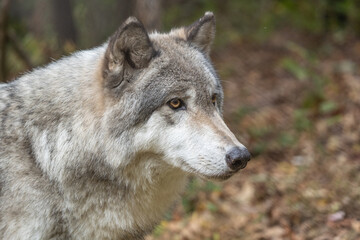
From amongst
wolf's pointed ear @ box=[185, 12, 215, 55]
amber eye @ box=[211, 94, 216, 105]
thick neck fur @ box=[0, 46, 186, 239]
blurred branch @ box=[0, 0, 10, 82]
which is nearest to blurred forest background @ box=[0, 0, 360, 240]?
blurred branch @ box=[0, 0, 10, 82]

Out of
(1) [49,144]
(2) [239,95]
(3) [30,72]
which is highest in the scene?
(3) [30,72]

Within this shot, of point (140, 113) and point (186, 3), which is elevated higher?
point (186, 3)

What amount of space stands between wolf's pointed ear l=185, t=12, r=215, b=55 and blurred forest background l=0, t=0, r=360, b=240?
1.36m

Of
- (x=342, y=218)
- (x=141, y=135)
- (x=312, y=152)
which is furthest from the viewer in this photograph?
(x=312, y=152)

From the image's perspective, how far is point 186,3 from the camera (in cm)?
1725

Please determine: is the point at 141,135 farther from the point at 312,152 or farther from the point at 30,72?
the point at 312,152

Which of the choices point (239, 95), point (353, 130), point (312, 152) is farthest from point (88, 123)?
point (239, 95)

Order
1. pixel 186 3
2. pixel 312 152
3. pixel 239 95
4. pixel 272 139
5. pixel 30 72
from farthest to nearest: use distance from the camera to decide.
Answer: pixel 186 3
pixel 239 95
pixel 272 139
pixel 312 152
pixel 30 72

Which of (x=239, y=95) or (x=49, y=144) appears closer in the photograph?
(x=49, y=144)

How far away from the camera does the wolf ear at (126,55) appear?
396 centimetres

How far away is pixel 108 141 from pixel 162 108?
515mm

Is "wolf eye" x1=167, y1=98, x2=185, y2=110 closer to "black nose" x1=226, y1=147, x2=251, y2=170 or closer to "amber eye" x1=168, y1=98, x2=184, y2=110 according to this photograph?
"amber eye" x1=168, y1=98, x2=184, y2=110

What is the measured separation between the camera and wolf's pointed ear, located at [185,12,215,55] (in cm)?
468

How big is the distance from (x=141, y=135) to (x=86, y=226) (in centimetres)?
90
